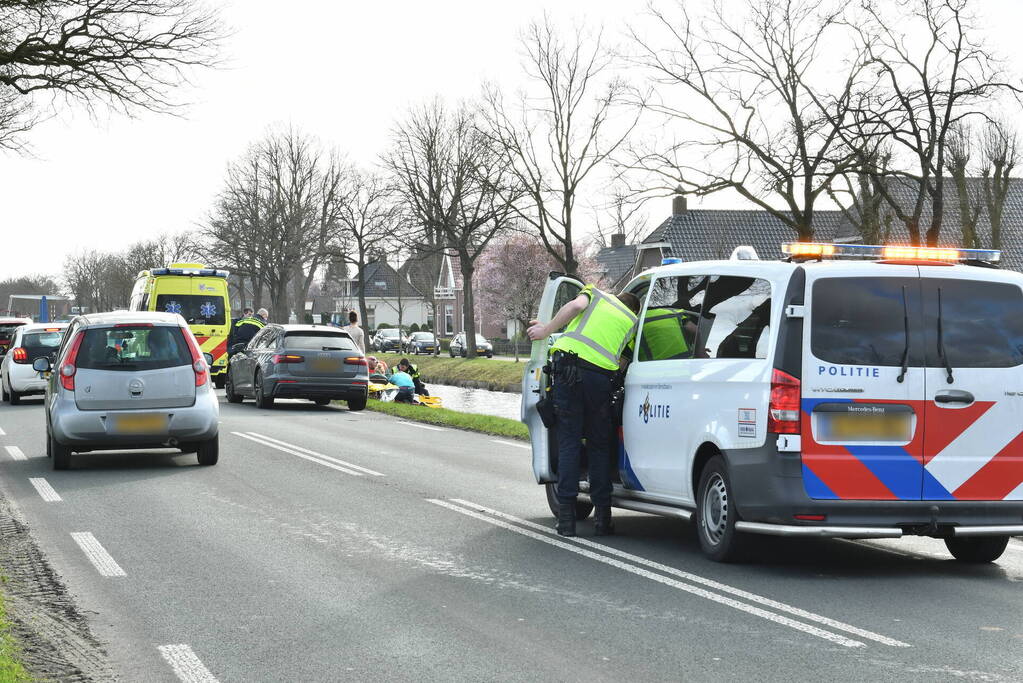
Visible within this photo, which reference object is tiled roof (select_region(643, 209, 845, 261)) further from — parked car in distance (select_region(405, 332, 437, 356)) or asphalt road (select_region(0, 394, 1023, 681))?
asphalt road (select_region(0, 394, 1023, 681))

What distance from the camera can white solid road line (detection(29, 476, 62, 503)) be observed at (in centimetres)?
1117

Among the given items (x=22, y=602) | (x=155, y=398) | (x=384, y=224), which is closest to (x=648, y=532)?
(x=22, y=602)

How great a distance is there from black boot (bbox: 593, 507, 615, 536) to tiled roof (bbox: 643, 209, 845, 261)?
43348 millimetres

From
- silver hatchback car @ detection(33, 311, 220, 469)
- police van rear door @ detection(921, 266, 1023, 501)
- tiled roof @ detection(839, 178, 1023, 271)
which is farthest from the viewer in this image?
tiled roof @ detection(839, 178, 1023, 271)

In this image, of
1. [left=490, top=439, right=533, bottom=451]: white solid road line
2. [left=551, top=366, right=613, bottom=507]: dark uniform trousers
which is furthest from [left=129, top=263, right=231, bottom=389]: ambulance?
[left=551, top=366, right=613, bottom=507]: dark uniform trousers

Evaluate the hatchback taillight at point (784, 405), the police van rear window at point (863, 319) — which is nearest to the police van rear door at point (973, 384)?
the police van rear window at point (863, 319)

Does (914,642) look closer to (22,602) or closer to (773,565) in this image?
(773,565)

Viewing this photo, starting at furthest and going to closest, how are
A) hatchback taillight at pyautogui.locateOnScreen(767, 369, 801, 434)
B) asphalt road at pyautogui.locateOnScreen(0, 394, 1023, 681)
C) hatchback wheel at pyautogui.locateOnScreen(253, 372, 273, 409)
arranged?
hatchback wheel at pyautogui.locateOnScreen(253, 372, 273, 409) < hatchback taillight at pyautogui.locateOnScreen(767, 369, 801, 434) < asphalt road at pyautogui.locateOnScreen(0, 394, 1023, 681)

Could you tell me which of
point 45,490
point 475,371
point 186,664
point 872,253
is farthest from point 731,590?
point 475,371

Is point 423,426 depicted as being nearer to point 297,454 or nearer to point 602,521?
point 297,454

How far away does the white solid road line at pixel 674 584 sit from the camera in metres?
6.10

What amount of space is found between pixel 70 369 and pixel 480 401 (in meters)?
21.6

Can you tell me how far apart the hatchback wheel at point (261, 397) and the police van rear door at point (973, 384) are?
17994mm

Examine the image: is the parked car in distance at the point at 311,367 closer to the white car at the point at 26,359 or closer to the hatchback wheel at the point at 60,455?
the white car at the point at 26,359
